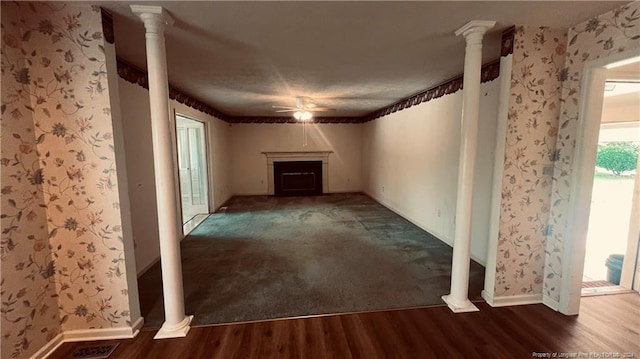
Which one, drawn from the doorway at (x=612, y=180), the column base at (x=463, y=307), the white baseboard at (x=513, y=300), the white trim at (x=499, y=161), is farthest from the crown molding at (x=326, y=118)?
the column base at (x=463, y=307)

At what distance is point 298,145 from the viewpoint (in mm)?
7176

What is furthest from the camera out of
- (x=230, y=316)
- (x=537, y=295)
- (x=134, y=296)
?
(x=537, y=295)

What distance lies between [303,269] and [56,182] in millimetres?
2111

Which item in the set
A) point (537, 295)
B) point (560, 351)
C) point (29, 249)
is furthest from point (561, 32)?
point (29, 249)

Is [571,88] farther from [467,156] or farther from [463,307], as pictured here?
[463,307]

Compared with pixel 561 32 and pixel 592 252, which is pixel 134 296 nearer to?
pixel 561 32

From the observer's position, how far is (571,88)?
2002mm

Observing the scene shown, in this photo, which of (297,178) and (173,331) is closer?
(173,331)

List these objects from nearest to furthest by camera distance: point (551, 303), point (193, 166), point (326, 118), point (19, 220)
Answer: point (19, 220) < point (551, 303) < point (193, 166) < point (326, 118)

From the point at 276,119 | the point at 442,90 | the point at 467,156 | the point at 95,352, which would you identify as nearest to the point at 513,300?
the point at 467,156

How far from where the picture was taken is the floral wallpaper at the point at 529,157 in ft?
6.61

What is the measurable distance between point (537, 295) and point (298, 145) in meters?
5.78

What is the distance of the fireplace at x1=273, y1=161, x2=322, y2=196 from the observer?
23.8 feet

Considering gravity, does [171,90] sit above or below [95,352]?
above
